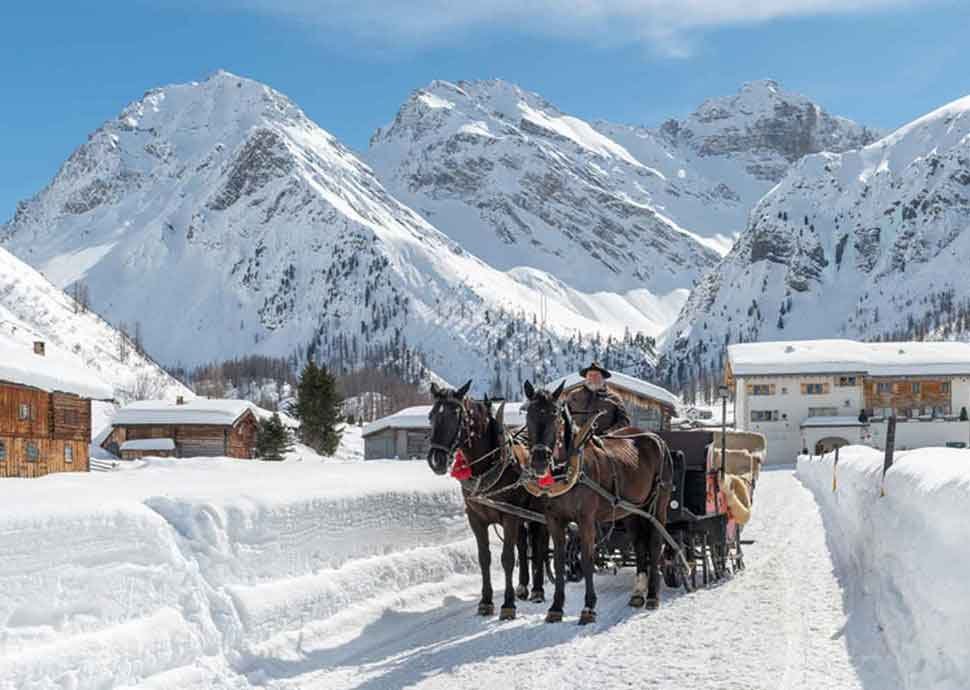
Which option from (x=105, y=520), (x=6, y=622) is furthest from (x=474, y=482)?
(x=6, y=622)

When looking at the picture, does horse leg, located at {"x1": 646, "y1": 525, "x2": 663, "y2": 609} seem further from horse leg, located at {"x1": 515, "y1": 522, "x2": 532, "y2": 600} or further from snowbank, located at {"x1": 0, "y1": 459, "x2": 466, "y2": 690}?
snowbank, located at {"x1": 0, "y1": 459, "x2": 466, "y2": 690}

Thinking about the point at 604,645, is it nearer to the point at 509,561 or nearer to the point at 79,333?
the point at 509,561

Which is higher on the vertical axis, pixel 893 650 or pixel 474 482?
pixel 474 482

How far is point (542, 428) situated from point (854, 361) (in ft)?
245

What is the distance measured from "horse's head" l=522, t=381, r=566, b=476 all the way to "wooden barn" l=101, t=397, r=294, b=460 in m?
57.6

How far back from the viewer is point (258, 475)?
1505 cm

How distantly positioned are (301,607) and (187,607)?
1760 millimetres

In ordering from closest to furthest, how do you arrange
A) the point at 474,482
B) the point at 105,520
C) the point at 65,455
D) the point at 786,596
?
the point at 105,520, the point at 474,482, the point at 786,596, the point at 65,455

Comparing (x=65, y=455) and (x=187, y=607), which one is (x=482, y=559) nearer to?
(x=187, y=607)

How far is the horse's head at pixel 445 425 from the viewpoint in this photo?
1105cm

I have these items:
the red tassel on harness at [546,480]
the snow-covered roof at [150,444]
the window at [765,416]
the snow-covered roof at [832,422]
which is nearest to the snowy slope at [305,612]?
the red tassel on harness at [546,480]

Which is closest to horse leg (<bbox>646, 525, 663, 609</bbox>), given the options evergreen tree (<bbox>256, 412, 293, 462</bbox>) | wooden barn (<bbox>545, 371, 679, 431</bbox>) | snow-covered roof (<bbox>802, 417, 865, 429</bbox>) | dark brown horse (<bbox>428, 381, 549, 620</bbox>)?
dark brown horse (<bbox>428, 381, 549, 620</bbox>)

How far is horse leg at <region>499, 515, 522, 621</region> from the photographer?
11.7m

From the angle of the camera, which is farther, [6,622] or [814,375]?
[814,375]
